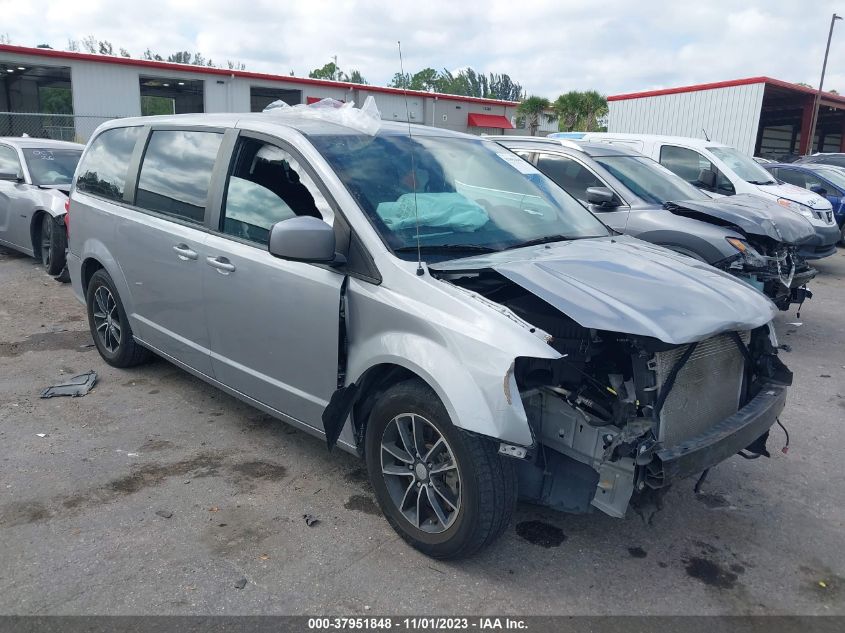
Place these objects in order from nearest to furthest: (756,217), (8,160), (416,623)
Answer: (416,623) < (756,217) < (8,160)

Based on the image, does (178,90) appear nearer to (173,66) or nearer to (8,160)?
(173,66)

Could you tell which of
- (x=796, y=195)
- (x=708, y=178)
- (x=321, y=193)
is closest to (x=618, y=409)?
(x=321, y=193)

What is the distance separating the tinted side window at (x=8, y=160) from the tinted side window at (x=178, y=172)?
593cm

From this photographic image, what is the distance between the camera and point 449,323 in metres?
2.91

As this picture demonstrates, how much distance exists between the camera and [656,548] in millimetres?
3322

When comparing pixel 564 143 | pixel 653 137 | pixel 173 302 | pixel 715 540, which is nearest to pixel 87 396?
pixel 173 302

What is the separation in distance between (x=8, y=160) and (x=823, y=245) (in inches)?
440

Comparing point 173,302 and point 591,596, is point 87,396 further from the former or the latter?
point 591,596

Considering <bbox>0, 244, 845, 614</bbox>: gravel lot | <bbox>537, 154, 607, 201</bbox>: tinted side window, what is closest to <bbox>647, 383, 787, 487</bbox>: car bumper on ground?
<bbox>0, 244, 845, 614</bbox>: gravel lot

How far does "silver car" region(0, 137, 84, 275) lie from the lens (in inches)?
342

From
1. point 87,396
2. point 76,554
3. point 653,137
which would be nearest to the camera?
point 76,554

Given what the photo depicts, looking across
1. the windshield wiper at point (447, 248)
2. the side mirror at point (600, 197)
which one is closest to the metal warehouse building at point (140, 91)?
the side mirror at point (600, 197)

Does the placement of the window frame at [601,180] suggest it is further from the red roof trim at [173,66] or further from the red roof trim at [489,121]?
the red roof trim at [489,121]

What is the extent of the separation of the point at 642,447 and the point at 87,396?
157 inches
